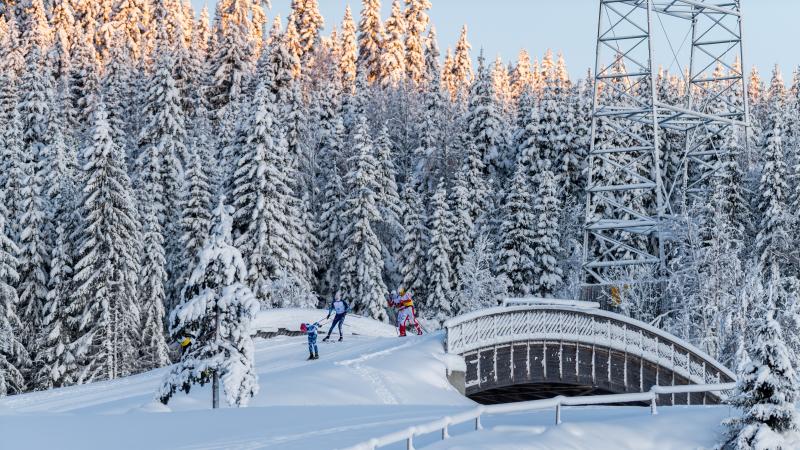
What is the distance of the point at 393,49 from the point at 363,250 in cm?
5913

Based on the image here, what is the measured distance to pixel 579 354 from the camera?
37188 mm

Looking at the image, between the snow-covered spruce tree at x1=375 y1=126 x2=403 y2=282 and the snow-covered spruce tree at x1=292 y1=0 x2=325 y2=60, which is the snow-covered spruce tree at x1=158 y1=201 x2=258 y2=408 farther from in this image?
the snow-covered spruce tree at x1=292 y1=0 x2=325 y2=60

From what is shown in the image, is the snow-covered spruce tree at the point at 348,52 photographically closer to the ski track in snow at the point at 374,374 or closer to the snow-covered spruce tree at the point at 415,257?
the snow-covered spruce tree at the point at 415,257

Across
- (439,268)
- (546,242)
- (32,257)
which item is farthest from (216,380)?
(546,242)

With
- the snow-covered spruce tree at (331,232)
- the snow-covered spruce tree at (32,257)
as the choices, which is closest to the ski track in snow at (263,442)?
the snow-covered spruce tree at (32,257)

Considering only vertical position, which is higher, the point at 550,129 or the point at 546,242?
the point at 550,129

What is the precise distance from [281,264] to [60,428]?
35463 mm

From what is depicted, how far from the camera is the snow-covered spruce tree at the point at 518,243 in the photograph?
6316 centimetres

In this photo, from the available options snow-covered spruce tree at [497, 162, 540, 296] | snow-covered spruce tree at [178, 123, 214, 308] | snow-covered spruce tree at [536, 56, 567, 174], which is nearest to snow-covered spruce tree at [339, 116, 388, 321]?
snow-covered spruce tree at [497, 162, 540, 296]

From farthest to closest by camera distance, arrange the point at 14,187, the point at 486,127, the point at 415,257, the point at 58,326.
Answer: the point at 486,127 < the point at 415,257 < the point at 14,187 < the point at 58,326

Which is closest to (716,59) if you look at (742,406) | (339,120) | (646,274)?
(646,274)

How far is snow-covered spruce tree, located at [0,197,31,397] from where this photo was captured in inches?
1950

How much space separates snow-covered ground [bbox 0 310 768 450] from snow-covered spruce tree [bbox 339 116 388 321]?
2663cm

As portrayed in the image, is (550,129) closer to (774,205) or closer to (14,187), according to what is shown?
(774,205)
